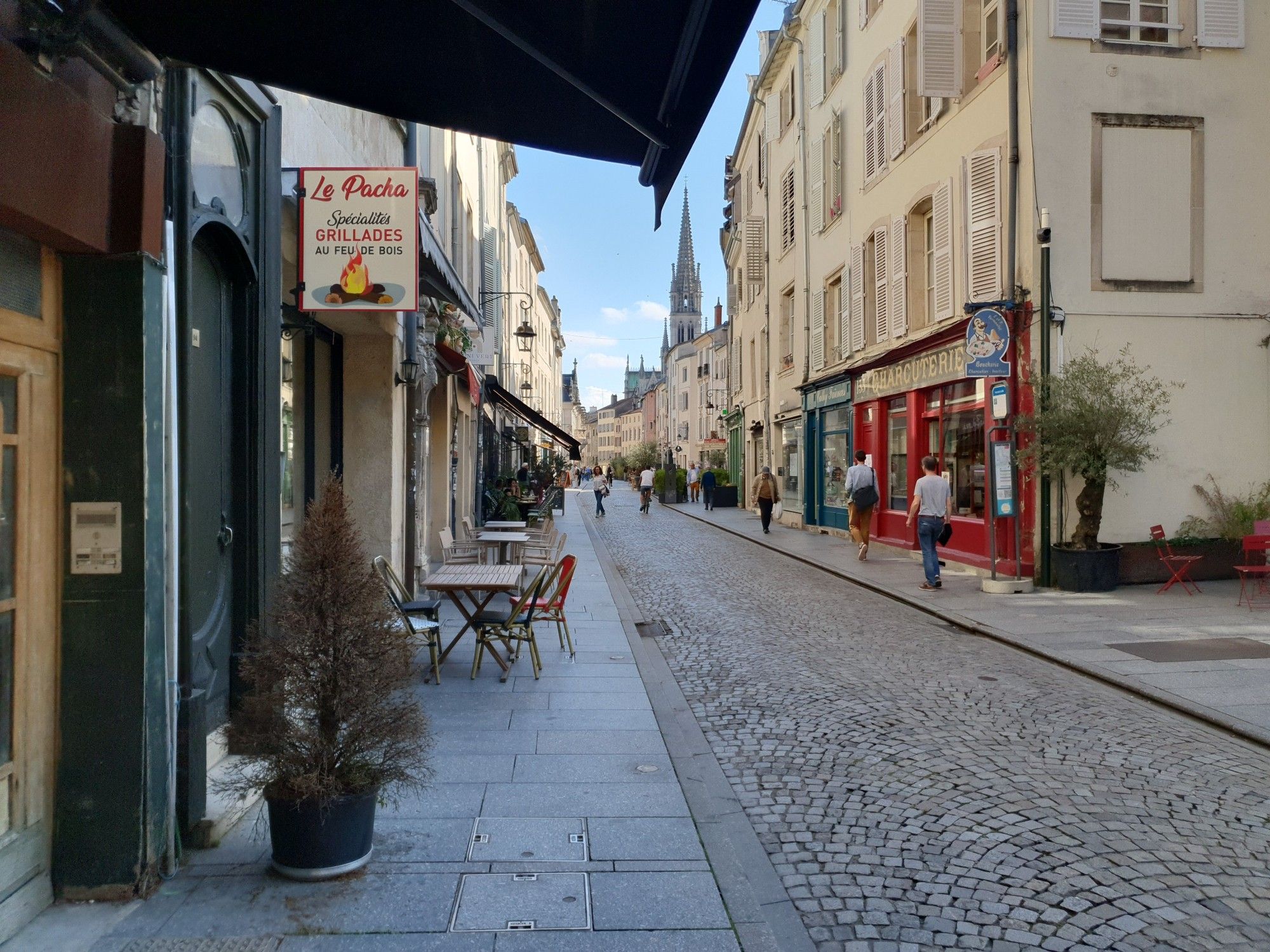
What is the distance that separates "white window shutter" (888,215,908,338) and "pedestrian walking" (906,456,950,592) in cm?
519

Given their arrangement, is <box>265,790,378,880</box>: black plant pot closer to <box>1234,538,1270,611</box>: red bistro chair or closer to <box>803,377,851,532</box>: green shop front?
<box>1234,538,1270,611</box>: red bistro chair

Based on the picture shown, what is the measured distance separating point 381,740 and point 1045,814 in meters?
3.03

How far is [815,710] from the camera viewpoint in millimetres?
6598

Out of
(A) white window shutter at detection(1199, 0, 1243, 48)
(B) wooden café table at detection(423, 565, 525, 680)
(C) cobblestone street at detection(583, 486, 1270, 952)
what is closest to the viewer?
(C) cobblestone street at detection(583, 486, 1270, 952)

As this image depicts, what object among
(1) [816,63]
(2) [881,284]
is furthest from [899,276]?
(1) [816,63]

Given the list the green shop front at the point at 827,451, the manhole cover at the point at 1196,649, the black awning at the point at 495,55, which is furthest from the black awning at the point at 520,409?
the black awning at the point at 495,55

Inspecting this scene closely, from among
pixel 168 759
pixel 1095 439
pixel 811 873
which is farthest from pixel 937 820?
pixel 1095 439

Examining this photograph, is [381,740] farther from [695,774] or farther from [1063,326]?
[1063,326]

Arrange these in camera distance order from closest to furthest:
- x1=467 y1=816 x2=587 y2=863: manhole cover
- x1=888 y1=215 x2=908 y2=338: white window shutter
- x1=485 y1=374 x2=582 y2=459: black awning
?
x1=467 y1=816 x2=587 y2=863: manhole cover < x1=888 y1=215 x2=908 y2=338: white window shutter < x1=485 y1=374 x2=582 y2=459: black awning

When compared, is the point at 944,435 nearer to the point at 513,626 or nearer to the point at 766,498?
the point at 766,498

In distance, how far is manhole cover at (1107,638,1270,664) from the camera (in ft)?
26.6

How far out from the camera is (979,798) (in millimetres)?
4809

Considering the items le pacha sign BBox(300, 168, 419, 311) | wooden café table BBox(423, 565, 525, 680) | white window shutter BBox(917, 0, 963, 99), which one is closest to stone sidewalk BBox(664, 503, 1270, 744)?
wooden café table BBox(423, 565, 525, 680)

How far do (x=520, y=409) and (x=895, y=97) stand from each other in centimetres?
1039
